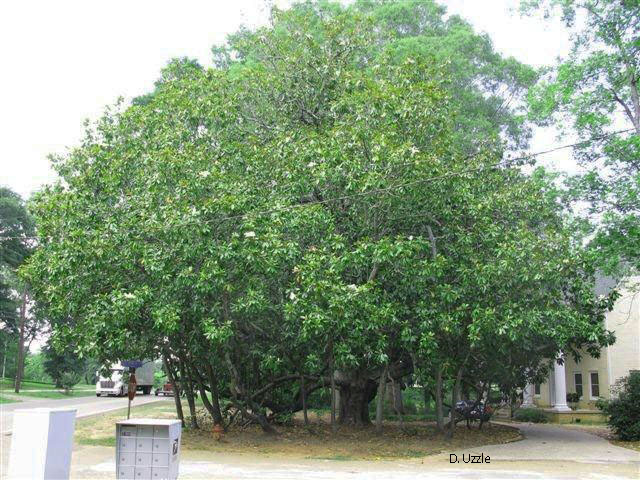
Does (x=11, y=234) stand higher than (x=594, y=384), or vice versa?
(x=11, y=234)

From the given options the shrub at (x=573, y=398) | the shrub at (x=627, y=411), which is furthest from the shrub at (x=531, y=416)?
the shrub at (x=627, y=411)

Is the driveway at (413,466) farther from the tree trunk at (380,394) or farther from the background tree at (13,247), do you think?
the background tree at (13,247)

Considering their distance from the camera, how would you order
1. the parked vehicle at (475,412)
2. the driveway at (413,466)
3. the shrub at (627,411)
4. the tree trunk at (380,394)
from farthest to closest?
the parked vehicle at (475,412), the shrub at (627,411), the tree trunk at (380,394), the driveway at (413,466)

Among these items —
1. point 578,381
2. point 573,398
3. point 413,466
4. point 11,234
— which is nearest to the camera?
point 413,466

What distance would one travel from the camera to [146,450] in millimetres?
7977

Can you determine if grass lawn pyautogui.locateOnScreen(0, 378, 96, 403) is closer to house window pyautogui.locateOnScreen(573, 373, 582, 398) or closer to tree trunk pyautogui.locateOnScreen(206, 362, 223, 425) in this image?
tree trunk pyautogui.locateOnScreen(206, 362, 223, 425)

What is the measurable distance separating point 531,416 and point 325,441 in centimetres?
1515

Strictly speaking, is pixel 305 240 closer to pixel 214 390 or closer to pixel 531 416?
pixel 214 390

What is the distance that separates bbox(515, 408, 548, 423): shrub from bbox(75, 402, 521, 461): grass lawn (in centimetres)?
803

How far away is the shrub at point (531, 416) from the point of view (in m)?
27.7

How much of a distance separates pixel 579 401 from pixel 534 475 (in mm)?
21618

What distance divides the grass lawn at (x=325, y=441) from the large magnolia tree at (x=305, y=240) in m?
1.14

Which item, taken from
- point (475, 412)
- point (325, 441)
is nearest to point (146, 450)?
point (325, 441)

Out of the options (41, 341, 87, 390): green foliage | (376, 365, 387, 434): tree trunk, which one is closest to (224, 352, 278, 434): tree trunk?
(376, 365, 387, 434): tree trunk
